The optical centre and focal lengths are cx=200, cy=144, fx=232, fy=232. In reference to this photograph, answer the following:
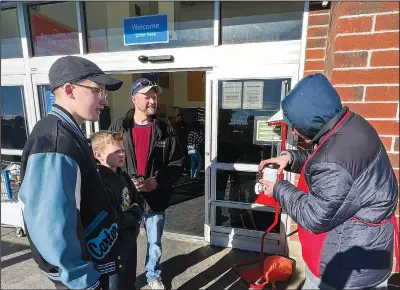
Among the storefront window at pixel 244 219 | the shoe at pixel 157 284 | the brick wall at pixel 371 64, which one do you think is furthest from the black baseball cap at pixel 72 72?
the storefront window at pixel 244 219

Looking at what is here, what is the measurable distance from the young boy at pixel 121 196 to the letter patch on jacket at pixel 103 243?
0.11 metres

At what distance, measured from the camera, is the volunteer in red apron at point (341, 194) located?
1.09 m

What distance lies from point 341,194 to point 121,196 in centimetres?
139

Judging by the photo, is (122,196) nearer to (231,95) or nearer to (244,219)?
(231,95)

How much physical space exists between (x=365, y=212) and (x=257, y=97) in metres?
1.77

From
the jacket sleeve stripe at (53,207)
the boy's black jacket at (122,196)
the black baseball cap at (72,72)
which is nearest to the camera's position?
the jacket sleeve stripe at (53,207)

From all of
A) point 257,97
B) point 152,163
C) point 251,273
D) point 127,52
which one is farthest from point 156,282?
point 127,52

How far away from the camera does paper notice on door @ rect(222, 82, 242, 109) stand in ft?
8.95

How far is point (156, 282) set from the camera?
7.80ft

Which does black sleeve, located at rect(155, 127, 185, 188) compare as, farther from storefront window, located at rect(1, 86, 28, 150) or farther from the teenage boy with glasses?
storefront window, located at rect(1, 86, 28, 150)

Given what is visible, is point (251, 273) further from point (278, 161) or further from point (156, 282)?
point (278, 161)

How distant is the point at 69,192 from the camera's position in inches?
42.3

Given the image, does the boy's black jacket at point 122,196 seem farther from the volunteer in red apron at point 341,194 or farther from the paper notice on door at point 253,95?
the paper notice on door at point 253,95

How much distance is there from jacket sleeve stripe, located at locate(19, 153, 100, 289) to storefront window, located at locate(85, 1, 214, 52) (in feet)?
7.22
